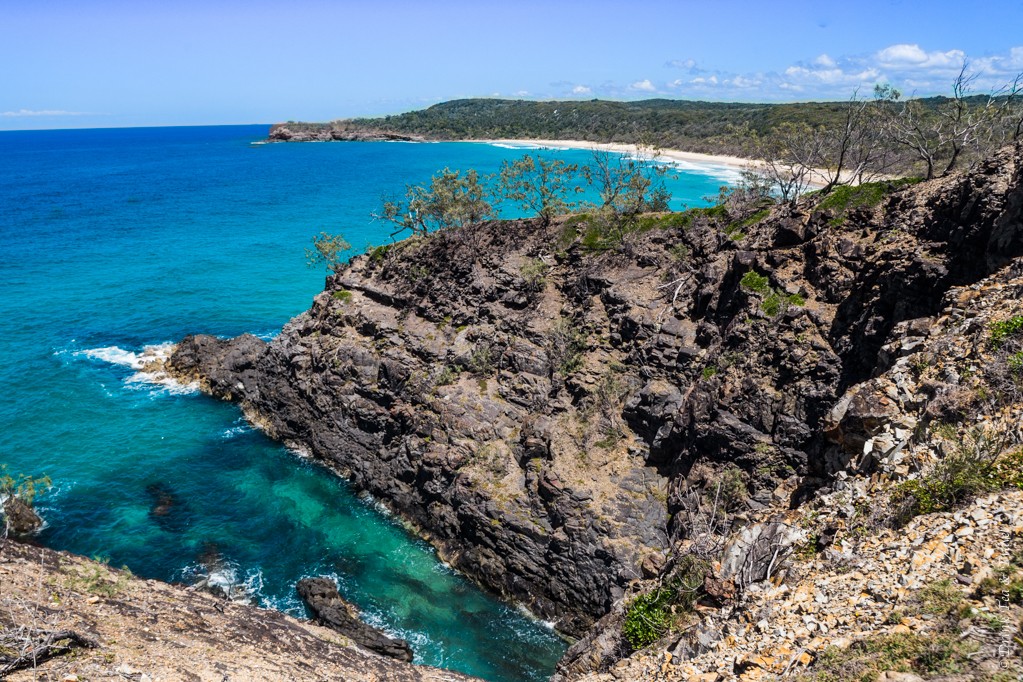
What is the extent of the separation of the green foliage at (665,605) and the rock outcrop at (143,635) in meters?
7.10

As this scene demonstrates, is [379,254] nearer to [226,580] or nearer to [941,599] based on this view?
[226,580]

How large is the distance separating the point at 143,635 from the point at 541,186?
110ft

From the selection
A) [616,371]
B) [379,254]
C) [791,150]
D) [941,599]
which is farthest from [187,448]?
[791,150]

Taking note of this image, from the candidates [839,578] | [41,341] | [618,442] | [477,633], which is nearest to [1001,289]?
[839,578]

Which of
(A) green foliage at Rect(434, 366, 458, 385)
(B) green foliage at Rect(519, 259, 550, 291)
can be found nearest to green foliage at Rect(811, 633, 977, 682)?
(A) green foliage at Rect(434, 366, 458, 385)

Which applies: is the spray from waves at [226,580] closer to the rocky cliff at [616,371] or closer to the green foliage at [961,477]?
the rocky cliff at [616,371]

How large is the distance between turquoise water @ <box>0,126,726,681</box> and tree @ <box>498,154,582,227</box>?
22.7 meters

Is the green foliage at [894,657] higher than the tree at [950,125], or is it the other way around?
the tree at [950,125]

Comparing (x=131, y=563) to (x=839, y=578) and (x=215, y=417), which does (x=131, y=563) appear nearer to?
(x=215, y=417)

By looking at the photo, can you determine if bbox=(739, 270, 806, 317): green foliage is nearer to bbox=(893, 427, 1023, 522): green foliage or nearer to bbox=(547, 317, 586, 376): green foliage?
bbox=(547, 317, 586, 376): green foliage

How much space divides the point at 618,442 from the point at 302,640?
17174mm

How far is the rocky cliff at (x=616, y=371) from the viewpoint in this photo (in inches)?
910

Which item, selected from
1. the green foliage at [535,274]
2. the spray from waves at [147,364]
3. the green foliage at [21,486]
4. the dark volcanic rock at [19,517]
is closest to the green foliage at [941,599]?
→ the green foliage at [535,274]

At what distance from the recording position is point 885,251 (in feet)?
81.9
